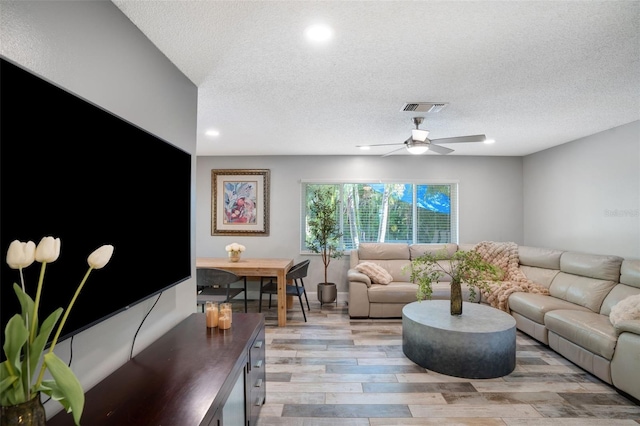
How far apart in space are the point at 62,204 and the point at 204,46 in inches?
52.6

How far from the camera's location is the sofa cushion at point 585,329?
2.65 m

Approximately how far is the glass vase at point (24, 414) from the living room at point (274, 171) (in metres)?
0.54

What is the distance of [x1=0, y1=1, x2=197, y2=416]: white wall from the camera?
3.79 feet

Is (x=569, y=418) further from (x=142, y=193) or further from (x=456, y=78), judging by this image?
(x=142, y=193)

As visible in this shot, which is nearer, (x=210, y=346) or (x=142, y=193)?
(x=142, y=193)

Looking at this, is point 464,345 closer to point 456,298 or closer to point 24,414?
point 456,298

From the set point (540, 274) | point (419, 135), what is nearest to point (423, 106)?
point (419, 135)

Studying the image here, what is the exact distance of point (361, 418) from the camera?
88.2 inches

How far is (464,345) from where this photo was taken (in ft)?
9.09

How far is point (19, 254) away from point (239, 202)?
4.89 metres

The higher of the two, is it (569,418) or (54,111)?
(54,111)

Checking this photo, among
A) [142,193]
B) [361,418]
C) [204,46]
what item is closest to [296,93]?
[204,46]

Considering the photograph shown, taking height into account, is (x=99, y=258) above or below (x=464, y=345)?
above

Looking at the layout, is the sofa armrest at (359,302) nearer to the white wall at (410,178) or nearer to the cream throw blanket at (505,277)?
the white wall at (410,178)
